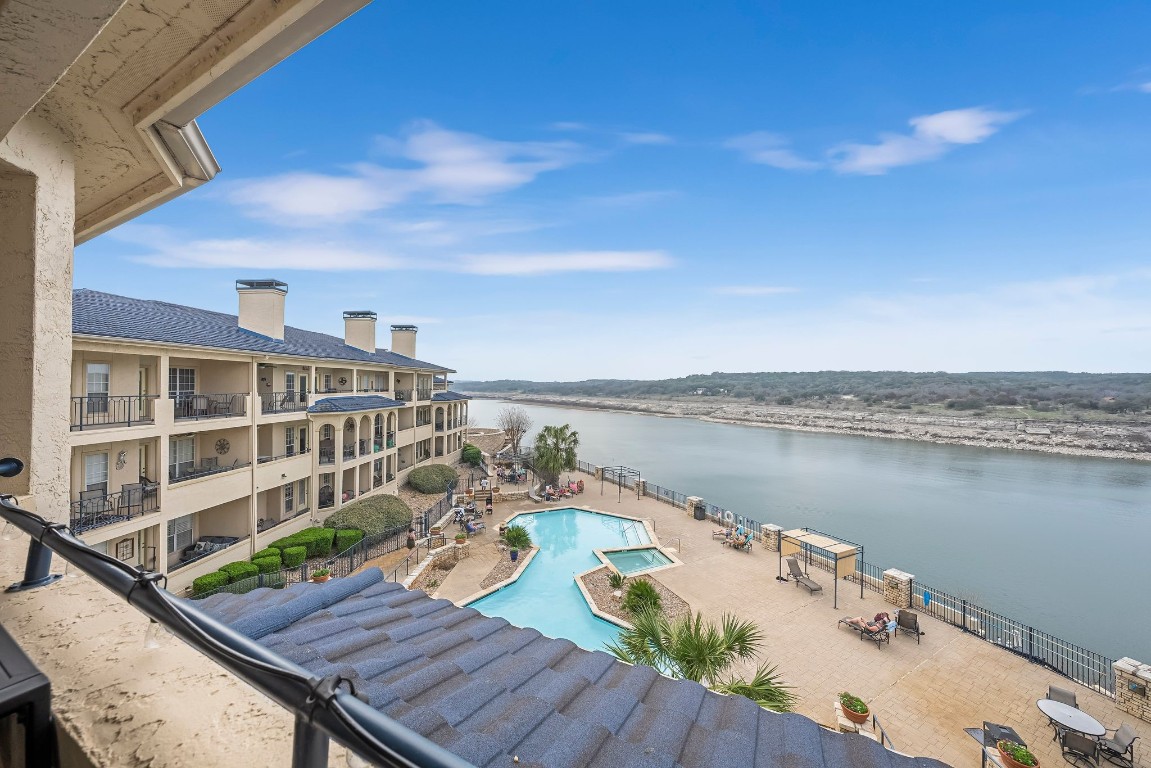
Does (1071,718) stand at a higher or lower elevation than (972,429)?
higher

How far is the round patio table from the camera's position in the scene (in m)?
8.58

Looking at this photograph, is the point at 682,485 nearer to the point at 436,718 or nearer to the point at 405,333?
the point at 405,333

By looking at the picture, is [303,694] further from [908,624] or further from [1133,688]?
[908,624]

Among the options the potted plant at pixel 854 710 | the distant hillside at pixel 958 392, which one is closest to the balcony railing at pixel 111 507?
the potted plant at pixel 854 710

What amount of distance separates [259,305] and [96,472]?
10.6 meters

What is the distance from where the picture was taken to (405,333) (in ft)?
120

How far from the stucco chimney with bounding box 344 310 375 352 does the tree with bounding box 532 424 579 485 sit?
12840mm

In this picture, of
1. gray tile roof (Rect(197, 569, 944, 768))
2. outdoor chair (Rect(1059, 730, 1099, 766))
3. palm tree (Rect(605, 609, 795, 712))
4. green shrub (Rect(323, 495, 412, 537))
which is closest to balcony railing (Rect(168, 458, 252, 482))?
green shrub (Rect(323, 495, 412, 537))

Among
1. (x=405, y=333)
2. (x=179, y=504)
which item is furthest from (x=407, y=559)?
(x=405, y=333)

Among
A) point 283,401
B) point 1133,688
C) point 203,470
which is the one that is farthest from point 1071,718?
point 283,401

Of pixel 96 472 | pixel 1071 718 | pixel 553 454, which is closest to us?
pixel 1071 718

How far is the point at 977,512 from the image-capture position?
109 ft

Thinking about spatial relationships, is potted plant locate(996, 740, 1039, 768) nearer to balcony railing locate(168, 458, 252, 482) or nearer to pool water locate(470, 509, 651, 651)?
pool water locate(470, 509, 651, 651)

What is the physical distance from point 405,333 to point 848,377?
206120 millimetres
